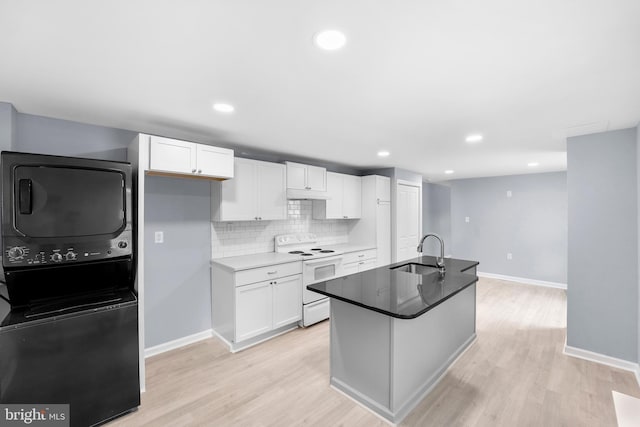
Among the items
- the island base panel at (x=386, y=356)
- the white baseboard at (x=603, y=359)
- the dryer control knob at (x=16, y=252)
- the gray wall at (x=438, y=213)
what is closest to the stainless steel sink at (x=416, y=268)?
the island base panel at (x=386, y=356)

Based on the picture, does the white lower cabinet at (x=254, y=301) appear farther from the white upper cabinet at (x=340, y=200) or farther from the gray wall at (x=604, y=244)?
the gray wall at (x=604, y=244)

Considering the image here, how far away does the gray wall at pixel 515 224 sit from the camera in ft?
17.7

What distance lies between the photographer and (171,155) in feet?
8.36

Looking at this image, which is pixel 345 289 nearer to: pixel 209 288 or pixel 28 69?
pixel 209 288

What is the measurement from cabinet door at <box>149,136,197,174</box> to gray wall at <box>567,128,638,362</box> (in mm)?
3860

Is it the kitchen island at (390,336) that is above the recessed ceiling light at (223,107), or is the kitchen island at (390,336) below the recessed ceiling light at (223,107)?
below

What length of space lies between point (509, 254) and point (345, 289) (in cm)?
535

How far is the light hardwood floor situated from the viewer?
200 centimetres

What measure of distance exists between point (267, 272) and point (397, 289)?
60.7 inches

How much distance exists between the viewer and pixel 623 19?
119 cm

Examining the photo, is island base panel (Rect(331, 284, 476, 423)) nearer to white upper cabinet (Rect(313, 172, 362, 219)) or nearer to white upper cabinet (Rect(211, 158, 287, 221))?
white upper cabinet (Rect(211, 158, 287, 221))

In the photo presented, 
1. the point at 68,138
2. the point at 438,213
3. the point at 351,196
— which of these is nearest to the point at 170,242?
the point at 68,138

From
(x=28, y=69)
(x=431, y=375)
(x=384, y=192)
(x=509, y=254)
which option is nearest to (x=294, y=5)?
(x=28, y=69)

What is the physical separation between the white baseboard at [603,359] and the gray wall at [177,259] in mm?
3932
